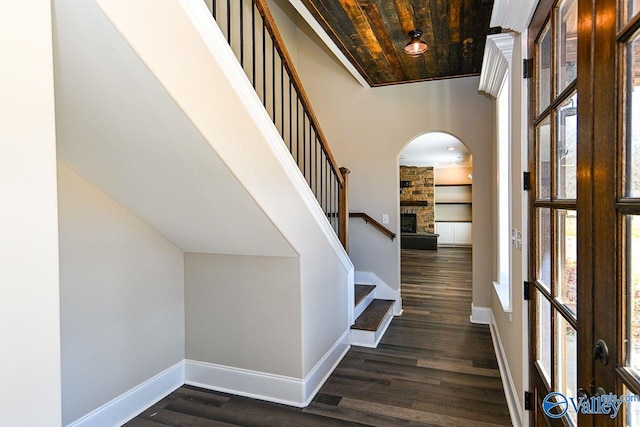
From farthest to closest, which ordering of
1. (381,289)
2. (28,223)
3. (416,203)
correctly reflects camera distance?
1. (416,203)
2. (381,289)
3. (28,223)

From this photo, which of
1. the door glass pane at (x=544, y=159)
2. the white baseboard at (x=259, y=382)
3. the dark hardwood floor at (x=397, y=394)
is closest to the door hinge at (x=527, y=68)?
the door glass pane at (x=544, y=159)

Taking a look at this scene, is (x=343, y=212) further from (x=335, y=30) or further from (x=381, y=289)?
(x=335, y=30)

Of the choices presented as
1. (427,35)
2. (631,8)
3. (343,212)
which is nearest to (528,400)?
(631,8)

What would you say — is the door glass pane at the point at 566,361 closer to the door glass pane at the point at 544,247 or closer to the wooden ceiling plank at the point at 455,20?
the door glass pane at the point at 544,247

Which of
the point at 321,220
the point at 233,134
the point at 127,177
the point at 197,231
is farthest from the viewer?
the point at 321,220

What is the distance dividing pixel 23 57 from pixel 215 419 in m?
2.26

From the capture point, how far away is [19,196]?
791mm

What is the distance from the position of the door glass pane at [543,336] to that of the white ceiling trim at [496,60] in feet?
5.01

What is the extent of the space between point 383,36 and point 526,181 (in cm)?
182

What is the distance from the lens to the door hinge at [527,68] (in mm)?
1772

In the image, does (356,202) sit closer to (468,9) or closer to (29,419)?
(468,9)

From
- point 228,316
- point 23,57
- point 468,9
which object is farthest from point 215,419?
point 468,9

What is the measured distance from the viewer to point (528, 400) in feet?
6.11

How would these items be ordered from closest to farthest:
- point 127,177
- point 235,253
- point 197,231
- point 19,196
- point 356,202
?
point 19,196, point 127,177, point 197,231, point 235,253, point 356,202
